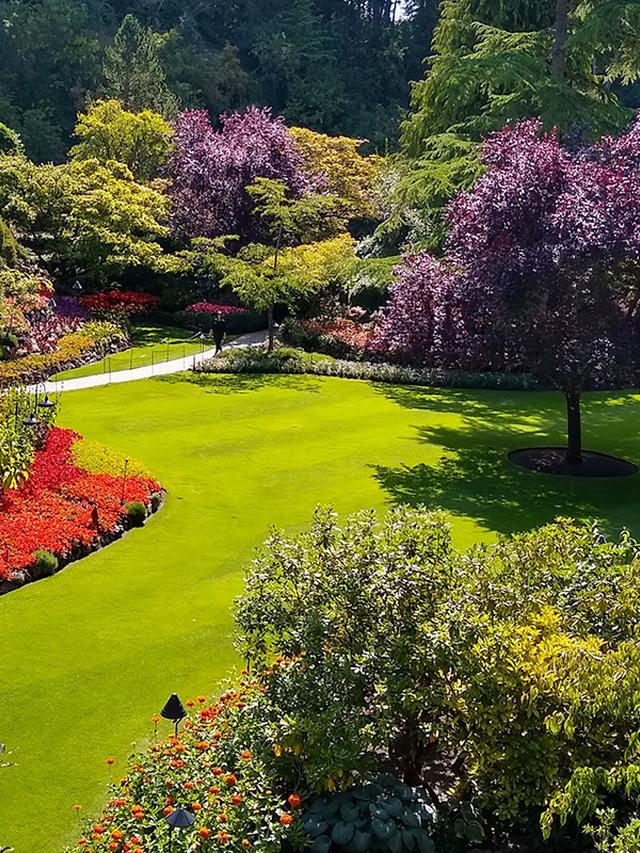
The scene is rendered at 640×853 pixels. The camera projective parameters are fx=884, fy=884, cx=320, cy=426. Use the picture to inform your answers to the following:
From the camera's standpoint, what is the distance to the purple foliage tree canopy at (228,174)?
123ft

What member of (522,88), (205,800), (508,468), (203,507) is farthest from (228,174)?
(205,800)

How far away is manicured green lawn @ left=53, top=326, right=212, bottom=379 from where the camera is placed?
28039mm

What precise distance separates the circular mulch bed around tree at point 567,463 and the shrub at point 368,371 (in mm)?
7982

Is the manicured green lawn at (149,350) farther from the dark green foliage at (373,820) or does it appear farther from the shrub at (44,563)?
the dark green foliage at (373,820)

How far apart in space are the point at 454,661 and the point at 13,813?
4143mm

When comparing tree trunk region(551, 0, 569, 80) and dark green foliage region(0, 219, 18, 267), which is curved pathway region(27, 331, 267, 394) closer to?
dark green foliage region(0, 219, 18, 267)

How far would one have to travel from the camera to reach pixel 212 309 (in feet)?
121

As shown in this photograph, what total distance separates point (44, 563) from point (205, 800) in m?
6.55

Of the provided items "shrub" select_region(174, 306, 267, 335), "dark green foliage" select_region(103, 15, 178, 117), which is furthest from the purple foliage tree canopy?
"dark green foliage" select_region(103, 15, 178, 117)

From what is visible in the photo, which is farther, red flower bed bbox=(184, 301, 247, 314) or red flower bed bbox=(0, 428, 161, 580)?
red flower bed bbox=(184, 301, 247, 314)

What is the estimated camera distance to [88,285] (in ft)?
121

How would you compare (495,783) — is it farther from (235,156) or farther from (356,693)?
(235,156)

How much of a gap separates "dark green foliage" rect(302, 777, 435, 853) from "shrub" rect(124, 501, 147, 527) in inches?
329

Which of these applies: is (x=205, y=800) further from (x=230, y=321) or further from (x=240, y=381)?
(x=230, y=321)
